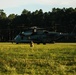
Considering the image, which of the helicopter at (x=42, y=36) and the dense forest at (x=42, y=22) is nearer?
the helicopter at (x=42, y=36)

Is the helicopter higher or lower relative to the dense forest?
lower

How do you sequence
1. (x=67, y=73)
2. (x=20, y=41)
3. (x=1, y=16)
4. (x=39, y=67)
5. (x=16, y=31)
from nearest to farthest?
(x=67, y=73)
(x=39, y=67)
(x=20, y=41)
(x=16, y=31)
(x=1, y=16)

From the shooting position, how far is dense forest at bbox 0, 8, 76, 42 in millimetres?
110188

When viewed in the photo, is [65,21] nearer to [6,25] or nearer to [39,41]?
[6,25]

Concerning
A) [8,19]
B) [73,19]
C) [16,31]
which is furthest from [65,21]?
[8,19]

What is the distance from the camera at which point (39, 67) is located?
49.6ft

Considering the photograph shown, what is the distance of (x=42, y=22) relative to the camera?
4555 inches

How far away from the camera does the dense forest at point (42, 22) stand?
110m

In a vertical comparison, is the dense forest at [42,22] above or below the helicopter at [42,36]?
above

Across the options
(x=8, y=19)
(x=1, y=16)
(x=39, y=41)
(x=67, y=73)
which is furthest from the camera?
(x=1, y=16)

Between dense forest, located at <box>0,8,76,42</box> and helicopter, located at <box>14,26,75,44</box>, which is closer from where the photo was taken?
helicopter, located at <box>14,26,75,44</box>

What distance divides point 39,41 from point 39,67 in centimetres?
4749

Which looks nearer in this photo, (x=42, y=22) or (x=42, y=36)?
(x=42, y=36)

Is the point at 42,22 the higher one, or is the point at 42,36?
the point at 42,22
